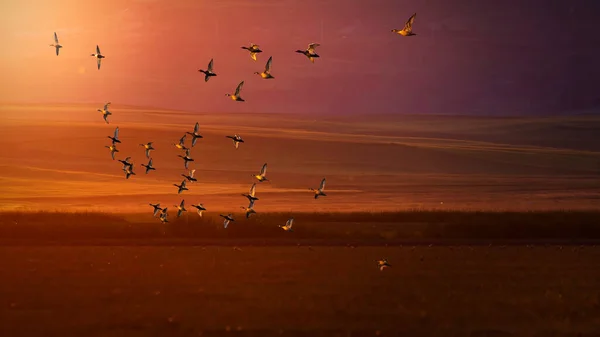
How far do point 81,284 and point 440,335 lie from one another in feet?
65.2

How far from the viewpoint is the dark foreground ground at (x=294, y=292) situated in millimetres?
36500

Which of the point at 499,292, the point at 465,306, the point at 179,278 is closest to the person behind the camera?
the point at 465,306

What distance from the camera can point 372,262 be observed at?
59.6 meters

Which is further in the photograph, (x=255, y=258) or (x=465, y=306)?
(x=255, y=258)

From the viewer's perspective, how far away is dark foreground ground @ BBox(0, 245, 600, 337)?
3650cm

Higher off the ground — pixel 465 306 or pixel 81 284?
pixel 465 306

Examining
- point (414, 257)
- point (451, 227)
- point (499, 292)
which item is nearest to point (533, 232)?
point (451, 227)

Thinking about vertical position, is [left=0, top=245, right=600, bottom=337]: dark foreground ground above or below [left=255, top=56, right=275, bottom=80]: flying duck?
below

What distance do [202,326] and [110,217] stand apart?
46.1m

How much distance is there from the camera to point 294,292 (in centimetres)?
4569

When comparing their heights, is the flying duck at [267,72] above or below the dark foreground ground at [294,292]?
above

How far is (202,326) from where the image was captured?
119ft

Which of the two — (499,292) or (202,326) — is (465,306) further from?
(202,326)

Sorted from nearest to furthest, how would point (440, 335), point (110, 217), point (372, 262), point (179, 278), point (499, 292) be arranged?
point (440, 335)
point (499, 292)
point (179, 278)
point (372, 262)
point (110, 217)
